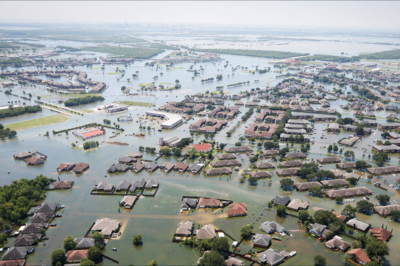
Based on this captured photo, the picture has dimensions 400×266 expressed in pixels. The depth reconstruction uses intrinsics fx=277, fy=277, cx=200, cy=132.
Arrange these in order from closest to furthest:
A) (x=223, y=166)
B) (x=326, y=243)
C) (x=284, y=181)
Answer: (x=326, y=243) → (x=284, y=181) → (x=223, y=166)

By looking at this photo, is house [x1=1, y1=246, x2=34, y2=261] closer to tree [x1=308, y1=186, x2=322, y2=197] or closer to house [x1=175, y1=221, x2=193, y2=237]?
house [x1=175, y1=221, x2=193, y2=237]

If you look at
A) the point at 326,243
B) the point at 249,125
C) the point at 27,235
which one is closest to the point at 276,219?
the point at 326,243

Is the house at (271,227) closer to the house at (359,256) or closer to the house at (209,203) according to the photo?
the house at (209,203)

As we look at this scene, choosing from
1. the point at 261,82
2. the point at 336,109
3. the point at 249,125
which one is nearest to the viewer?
the point at 249,125

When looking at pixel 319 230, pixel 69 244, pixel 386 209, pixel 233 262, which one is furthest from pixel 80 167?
pixel 386 209

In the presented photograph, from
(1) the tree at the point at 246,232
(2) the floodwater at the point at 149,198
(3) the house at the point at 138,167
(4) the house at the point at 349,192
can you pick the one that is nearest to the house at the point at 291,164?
(2) the floodwater at the point at 149,198

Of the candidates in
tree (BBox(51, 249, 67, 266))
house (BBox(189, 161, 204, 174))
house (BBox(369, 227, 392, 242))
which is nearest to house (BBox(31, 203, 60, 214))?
tree (BBox(51, 249, 67, 266))

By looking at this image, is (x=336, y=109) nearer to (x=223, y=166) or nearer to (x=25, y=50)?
(x=223, y=166)

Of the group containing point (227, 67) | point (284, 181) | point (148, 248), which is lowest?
point (148, 248)

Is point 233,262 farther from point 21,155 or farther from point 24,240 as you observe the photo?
point 21,155
